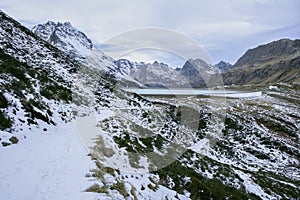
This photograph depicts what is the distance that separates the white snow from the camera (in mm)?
6605

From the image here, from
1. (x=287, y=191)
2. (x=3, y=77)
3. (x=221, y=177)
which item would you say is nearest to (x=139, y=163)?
(x=221, y=177)

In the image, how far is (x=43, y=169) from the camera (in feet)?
26.5

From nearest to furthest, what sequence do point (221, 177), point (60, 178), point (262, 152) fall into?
1. point (60, 178)
2. point (221, 177)
3. point (262, 152)

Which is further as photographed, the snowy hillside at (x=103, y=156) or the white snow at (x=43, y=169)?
the snowy hillside at (x=103, y=156)

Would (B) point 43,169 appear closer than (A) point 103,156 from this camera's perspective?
Yes

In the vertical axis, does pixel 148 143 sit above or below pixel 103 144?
below

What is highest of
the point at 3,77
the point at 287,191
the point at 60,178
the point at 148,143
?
the point at 3,77

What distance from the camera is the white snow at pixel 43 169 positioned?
260 inches

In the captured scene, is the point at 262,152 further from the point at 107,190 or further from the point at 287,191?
the point at 107,190

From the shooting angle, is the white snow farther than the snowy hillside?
No

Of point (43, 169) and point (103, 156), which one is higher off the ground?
point (43, 169)

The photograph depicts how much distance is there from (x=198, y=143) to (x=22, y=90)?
21424 mm

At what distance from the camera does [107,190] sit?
7.81 meters

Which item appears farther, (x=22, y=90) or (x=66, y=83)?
(x=66, y=83)
